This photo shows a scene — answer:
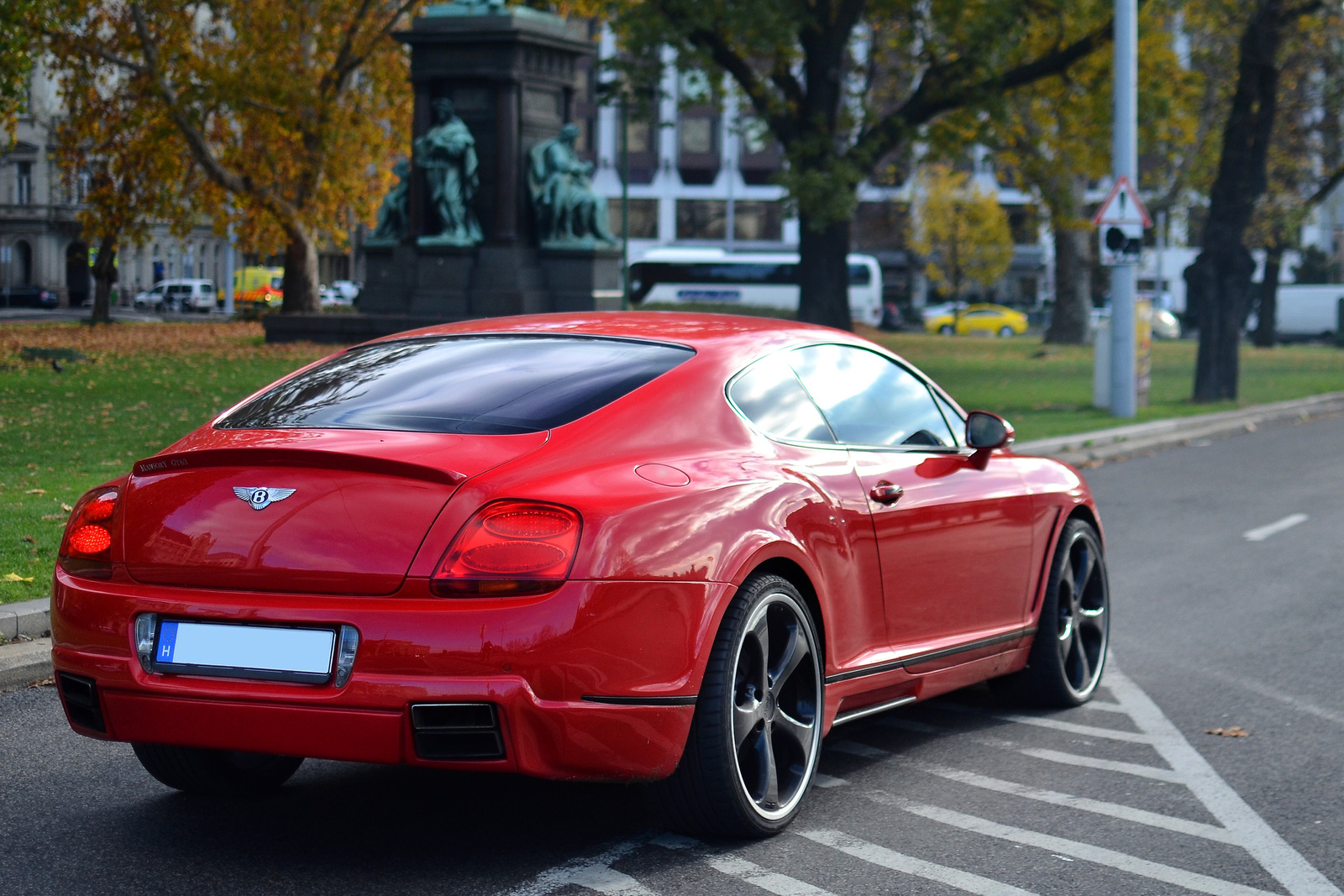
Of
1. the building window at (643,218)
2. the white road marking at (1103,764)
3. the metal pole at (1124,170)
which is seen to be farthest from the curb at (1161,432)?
the building window at (643,218)

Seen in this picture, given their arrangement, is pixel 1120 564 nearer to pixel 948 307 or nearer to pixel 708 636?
pixel 708 636

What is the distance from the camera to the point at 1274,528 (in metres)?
12.0

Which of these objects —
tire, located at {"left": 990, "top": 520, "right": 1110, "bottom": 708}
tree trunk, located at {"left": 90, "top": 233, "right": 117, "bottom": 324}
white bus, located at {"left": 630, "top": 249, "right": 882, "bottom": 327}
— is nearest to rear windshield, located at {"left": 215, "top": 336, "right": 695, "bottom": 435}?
tire, located at {"left": 990, "top": 520, "right": 1110, "bottom": 708}

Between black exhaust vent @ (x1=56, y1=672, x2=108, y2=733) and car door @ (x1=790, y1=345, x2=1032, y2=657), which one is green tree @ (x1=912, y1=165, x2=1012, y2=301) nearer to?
car door @ (x1=790, y1=345, x2=1032, y2=657)

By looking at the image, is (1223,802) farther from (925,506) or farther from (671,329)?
(671,329)

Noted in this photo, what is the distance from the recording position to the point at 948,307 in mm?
80312

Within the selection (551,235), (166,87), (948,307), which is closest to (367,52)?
(166,87)

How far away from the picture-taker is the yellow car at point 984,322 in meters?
75.6

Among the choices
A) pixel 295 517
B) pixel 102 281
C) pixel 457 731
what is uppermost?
pixel 102 281

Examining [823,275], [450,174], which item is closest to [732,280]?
[823,275]

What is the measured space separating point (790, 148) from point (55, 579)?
79.5ft

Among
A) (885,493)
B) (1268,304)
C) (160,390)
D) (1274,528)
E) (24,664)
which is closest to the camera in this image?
(885,493)

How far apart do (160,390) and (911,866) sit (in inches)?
713

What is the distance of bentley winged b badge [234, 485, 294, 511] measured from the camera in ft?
13.6
